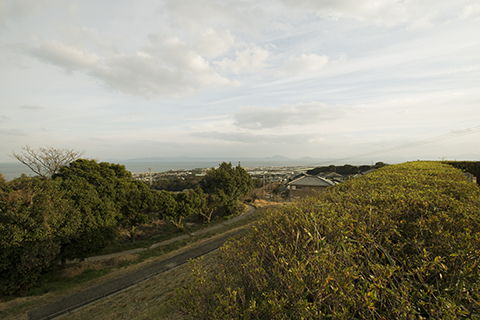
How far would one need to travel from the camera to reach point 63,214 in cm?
991

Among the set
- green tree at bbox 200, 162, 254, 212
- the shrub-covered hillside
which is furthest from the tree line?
the shrub-covered hillside

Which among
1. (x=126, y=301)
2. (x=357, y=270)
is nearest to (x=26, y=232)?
(x=126, y=301)

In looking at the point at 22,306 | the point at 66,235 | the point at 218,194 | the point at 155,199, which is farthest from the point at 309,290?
the point at 218,194

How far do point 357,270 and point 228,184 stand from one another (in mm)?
22101

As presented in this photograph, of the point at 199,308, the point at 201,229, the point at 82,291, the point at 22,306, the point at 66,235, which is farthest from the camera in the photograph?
the point at 201,229

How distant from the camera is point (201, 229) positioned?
18625 millimetres

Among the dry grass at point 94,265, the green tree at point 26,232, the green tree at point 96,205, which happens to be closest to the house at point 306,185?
the green tree at point 96,205

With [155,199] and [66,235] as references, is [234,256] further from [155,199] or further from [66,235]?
[155,199]

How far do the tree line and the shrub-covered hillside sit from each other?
10244 mm

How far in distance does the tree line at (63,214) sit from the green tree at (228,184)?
5.00 m

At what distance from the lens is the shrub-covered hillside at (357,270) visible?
1.67 metres

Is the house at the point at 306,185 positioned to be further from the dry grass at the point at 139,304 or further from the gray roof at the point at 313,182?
the dry grass at the point at 139,304

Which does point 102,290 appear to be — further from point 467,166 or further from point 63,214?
point 467,166

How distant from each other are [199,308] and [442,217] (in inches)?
118
